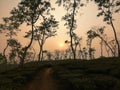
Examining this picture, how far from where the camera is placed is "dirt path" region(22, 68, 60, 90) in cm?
3061

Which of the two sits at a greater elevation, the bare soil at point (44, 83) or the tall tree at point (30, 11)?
the tall tree at point (30, 11)

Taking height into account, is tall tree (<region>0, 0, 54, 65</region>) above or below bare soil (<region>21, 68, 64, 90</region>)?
above

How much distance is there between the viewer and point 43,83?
1296 inches

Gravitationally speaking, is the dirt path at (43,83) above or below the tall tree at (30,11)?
below

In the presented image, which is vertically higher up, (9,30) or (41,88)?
(9,30)

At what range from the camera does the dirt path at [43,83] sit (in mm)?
30609

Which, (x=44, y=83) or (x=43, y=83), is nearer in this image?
(x=44, y=83)

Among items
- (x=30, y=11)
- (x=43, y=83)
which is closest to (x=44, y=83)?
(x=43, y=83)

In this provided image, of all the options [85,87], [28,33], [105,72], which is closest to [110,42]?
[28,33]

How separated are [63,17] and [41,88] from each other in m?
38.1

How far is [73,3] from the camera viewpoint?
6162 centimetres

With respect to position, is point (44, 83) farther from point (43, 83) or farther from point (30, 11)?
point (30, 11)

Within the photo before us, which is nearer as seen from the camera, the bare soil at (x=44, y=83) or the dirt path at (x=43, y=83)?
the bare soil at (x=44, y=83)

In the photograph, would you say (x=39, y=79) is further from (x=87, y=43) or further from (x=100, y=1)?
(x=87, y=43)
